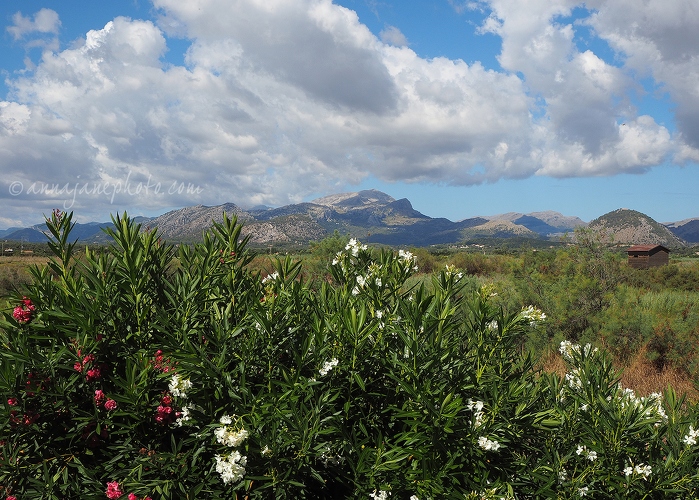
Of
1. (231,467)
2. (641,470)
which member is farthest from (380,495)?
(641,470)

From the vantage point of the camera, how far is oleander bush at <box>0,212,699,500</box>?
2.34m

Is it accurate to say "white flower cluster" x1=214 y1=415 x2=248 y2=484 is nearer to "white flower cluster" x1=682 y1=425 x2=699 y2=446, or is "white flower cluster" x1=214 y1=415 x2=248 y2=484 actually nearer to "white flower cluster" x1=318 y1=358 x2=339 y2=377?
"white flower cluster" x1=318 y1=358 x2=339 y2=377

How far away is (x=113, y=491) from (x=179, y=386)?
602mm

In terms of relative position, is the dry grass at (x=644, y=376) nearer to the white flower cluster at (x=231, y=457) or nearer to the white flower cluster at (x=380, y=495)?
the white flower cluster at (x=380, y=495)

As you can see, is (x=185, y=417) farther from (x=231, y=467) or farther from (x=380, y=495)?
(x=380, y=495)

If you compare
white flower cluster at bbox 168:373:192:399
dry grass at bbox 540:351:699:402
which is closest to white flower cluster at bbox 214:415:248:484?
white flower cluster at bbox 168:373:192:399

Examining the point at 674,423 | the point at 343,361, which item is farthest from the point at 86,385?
the point at 674,423

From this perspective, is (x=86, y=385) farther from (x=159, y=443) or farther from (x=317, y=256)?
(x=317, y=256)

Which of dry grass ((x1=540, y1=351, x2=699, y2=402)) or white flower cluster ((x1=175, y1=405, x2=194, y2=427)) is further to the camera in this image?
dry grass ((x1=540, y1=351, x2=699, y2=402))

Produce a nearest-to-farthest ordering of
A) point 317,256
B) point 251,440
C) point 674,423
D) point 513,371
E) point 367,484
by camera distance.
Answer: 1. point 251,440
2. point 367,484
3. point 674,423
4. point 513,371
5. point 317,256

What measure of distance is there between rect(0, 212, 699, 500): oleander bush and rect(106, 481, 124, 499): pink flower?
39 millimetres

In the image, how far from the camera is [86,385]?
103 inches

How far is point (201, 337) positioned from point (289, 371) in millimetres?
561

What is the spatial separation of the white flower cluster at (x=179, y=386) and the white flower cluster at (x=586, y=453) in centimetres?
218
